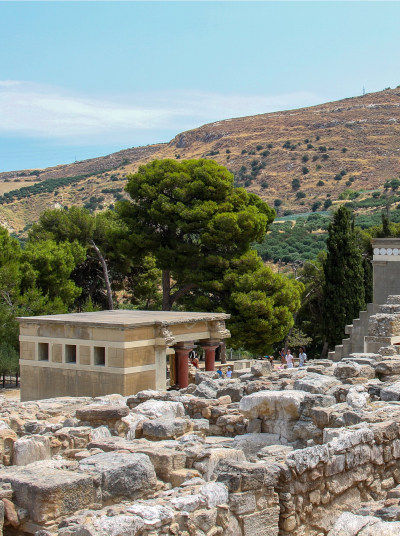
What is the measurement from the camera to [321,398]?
8.92 metres

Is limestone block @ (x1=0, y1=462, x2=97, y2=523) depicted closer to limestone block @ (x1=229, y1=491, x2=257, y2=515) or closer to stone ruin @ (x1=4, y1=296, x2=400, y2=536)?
stone ruin @ (x1=4, y1=296, x2=400, y2=536)

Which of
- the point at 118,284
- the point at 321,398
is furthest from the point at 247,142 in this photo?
the point at 321,398

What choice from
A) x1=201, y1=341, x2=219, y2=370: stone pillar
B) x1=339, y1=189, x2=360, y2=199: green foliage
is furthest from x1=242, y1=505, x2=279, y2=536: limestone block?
x1=339, y1=189, x2=360, y2=199: green foliage

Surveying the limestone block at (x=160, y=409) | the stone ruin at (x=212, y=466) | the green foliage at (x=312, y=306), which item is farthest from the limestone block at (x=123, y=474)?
the green foliage at (x=312, y=306)

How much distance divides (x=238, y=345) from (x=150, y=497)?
77.0ft

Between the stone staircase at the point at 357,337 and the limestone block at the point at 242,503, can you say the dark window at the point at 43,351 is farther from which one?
the limestone block at the point at 242,503

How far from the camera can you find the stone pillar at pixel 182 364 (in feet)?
69.9

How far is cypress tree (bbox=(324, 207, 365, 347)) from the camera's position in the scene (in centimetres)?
3095

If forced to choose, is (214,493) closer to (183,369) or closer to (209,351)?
(183,369)

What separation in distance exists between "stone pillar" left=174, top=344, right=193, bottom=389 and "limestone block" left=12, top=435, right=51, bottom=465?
45.7ft

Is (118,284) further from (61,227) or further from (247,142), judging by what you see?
(247,142)

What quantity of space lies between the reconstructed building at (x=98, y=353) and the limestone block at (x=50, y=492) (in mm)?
12911

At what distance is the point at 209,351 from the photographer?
23.4 metres

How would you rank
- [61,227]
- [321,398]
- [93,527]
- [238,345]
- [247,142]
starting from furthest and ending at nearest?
1. [247,142]
2. [61,227]
3. [238,345]
4. [321,398]
5. [93,527]
